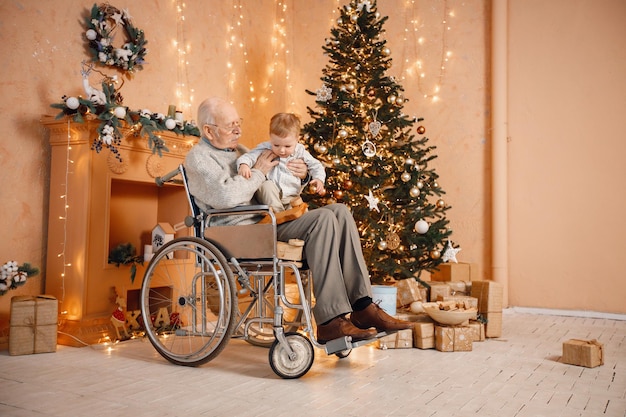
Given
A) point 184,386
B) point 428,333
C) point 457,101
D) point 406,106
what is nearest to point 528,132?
point 457,101

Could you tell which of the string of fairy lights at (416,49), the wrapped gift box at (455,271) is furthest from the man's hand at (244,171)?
the string of fairy lights at (416,49)

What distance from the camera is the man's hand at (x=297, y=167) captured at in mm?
2645

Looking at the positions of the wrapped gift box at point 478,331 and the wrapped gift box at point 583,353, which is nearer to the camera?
the wrapped gift box at point 583,353

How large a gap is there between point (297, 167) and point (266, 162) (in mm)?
157

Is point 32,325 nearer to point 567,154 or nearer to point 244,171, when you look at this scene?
point 244,171

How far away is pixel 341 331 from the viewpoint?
86.8 inches

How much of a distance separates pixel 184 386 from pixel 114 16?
2.54 metres

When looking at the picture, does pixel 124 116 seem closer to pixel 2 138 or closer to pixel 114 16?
pixel 2 138

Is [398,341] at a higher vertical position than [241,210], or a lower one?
lower

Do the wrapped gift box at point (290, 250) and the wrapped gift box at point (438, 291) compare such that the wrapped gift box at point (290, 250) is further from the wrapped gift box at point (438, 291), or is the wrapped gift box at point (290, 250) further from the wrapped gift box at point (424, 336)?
the wrapped gift box at point (438, 291)

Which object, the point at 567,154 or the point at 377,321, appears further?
the point at 567,154

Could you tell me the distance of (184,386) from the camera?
7.04 feet

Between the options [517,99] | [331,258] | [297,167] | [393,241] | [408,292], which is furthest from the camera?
[517,99]

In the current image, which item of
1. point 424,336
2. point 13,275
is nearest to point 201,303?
point 13,275
